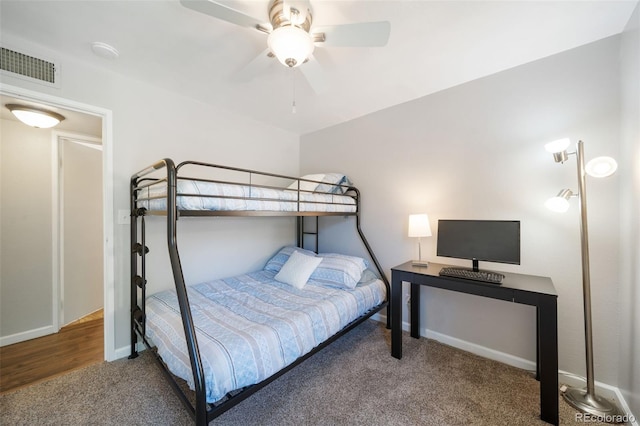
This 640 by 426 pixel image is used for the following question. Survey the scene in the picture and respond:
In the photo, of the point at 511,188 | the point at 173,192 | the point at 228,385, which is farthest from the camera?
the point at 511,188

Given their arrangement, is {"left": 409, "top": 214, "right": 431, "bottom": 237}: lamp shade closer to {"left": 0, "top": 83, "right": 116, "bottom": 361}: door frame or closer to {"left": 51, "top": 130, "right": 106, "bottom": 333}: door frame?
{"left": 0, "top": 83, "right": 116, "bottom": 361}: door frame

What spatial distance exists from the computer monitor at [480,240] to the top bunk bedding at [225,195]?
106cm

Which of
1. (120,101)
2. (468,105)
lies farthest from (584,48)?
(120,101)

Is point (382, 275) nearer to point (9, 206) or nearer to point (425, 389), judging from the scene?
point (425, 389)

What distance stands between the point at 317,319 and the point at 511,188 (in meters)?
1.90

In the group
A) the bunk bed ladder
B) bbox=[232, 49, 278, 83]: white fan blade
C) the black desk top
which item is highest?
bbox=[232, 49, 278, 83]: white fan blade

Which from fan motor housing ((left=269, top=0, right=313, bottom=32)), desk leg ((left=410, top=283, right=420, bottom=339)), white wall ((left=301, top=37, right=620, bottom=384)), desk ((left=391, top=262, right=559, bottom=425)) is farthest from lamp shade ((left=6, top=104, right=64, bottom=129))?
desk leg ((left=410, top=283, right=420, bottom=339))

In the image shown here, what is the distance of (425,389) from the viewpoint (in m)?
1.71

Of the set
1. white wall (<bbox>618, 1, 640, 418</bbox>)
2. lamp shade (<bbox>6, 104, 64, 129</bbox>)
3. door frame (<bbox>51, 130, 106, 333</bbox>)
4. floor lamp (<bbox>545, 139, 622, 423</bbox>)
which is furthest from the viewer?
door frame (<bbox>51, 130, 106, 333</bbox>)

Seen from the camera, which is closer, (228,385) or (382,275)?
(228,385)

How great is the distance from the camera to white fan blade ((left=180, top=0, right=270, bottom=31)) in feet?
3.80

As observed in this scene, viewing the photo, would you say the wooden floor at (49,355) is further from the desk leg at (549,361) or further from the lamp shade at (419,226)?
the desk leg at (549,361)

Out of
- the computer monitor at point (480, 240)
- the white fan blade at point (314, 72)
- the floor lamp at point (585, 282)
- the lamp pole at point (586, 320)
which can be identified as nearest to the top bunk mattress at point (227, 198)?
the white fan blade at point (314, 72)

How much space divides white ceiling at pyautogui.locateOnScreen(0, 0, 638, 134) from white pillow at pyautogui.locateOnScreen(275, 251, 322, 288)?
1.71 m
